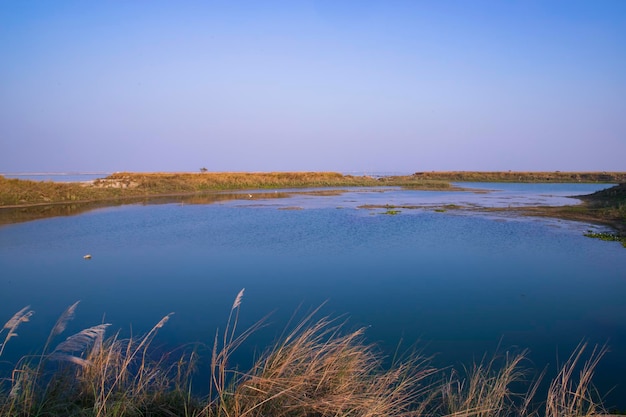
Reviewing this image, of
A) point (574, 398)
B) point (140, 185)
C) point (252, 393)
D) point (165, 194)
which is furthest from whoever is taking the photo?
point (140, 185)

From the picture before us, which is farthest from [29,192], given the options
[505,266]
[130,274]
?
[505,266]

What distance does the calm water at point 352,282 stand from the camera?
7062mm

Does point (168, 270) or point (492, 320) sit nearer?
point (492, 320)

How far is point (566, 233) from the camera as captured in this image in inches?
680

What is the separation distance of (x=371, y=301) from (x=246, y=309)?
7.82ft

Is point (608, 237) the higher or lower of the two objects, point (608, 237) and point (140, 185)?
the lower

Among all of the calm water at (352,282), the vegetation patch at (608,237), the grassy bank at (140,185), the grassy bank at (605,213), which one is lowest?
the calm water at (352,282)

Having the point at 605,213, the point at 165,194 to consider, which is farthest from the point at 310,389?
the point at 165,194

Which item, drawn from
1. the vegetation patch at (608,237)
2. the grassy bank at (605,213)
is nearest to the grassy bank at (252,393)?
the vegetation patch at (608,237)

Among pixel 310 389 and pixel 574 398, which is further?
Answer: pixel 310 389

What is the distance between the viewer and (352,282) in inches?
400

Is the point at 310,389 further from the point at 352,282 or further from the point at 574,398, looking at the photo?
the point at 352,282

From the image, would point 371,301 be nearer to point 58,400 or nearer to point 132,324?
point 132,324

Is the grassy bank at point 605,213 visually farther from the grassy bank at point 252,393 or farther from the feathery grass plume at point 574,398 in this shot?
the grassy bank at point 252,393
